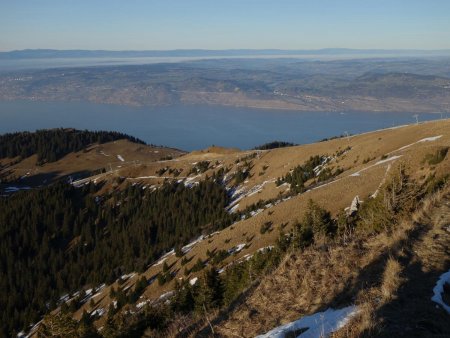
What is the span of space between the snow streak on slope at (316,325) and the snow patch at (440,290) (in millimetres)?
1924

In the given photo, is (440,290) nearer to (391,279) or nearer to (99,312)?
(391,279)

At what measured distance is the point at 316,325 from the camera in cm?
912

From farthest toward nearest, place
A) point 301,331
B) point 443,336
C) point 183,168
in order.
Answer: point 183,168 → point 301,331 → point 443,336

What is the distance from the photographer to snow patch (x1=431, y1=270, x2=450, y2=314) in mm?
9328

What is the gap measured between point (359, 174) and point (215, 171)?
53035mm

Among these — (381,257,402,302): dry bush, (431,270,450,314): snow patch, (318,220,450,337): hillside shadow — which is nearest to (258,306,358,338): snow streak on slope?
(318,220,450,337): hillside shadow

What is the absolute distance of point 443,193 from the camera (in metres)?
16.5

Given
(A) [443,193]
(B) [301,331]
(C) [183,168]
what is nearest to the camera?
(B) [301,331]

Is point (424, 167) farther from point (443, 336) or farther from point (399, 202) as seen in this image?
point (443, 336)

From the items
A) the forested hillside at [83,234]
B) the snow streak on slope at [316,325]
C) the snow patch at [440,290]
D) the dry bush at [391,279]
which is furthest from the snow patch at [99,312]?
the snow patch at [440,290]

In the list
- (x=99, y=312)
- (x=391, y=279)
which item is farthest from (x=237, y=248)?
(x=391, y=279)

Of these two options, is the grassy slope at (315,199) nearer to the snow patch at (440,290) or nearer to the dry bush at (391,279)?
the dry bush at (391,279)

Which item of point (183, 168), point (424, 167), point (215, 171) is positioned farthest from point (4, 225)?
point (424, 167)

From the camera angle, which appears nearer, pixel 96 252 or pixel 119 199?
pixel 96 252
